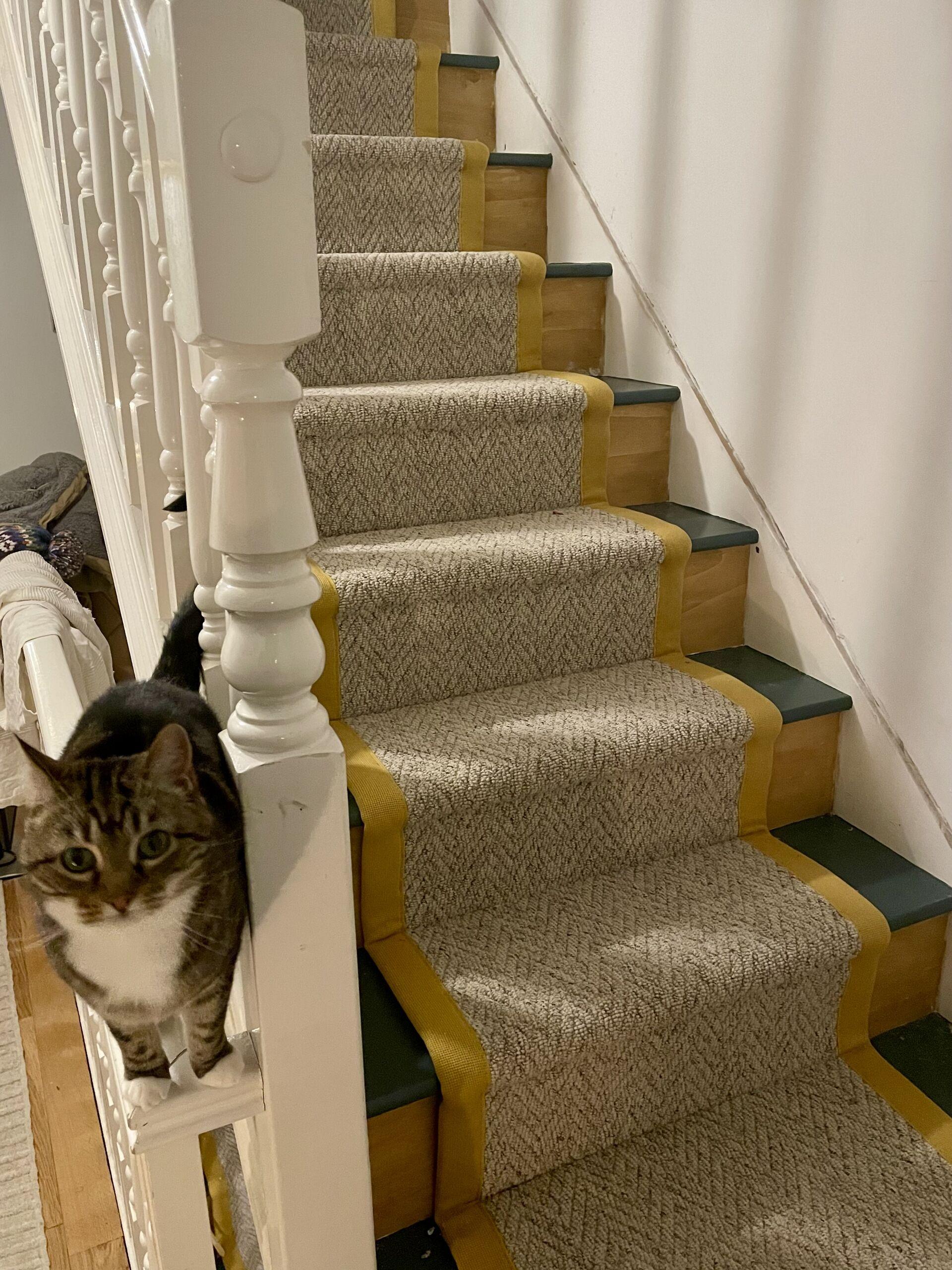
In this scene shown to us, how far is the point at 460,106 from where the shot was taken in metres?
2.28

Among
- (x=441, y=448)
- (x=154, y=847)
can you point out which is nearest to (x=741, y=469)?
(x=441, y=448)

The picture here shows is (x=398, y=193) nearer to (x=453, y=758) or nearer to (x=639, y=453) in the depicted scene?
(x=639, y=453)

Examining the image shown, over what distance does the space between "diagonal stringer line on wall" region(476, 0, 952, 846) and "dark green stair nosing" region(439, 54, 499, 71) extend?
0.14ft

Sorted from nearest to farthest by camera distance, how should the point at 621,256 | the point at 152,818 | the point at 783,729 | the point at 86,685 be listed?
the point at 152,818 → the point at 783,729 → the point at 621,256 → the point at 86,685

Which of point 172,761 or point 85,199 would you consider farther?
point 85,199

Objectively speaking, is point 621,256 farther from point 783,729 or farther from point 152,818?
point 152,818

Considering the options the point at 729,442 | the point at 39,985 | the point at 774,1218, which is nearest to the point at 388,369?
the point at 729,442

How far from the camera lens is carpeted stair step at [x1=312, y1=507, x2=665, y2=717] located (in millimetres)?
1384

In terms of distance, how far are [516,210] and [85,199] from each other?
1.12 metres

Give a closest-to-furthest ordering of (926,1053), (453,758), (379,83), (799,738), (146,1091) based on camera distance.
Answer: (146,1091) < (453,758) < (926,1053) < (799,738) < (379,83)

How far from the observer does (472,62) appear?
2.24m

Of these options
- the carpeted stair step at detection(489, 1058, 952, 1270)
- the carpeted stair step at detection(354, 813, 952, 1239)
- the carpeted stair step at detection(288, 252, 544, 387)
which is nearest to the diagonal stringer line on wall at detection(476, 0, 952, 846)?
the carpeted stair step at detection(354, 813, 952, 1239)

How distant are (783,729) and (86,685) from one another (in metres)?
1.60

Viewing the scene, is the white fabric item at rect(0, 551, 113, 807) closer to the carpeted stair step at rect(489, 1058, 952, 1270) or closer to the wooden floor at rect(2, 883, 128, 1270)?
the wooden floor at rect(2, 883, 128, 1270)
